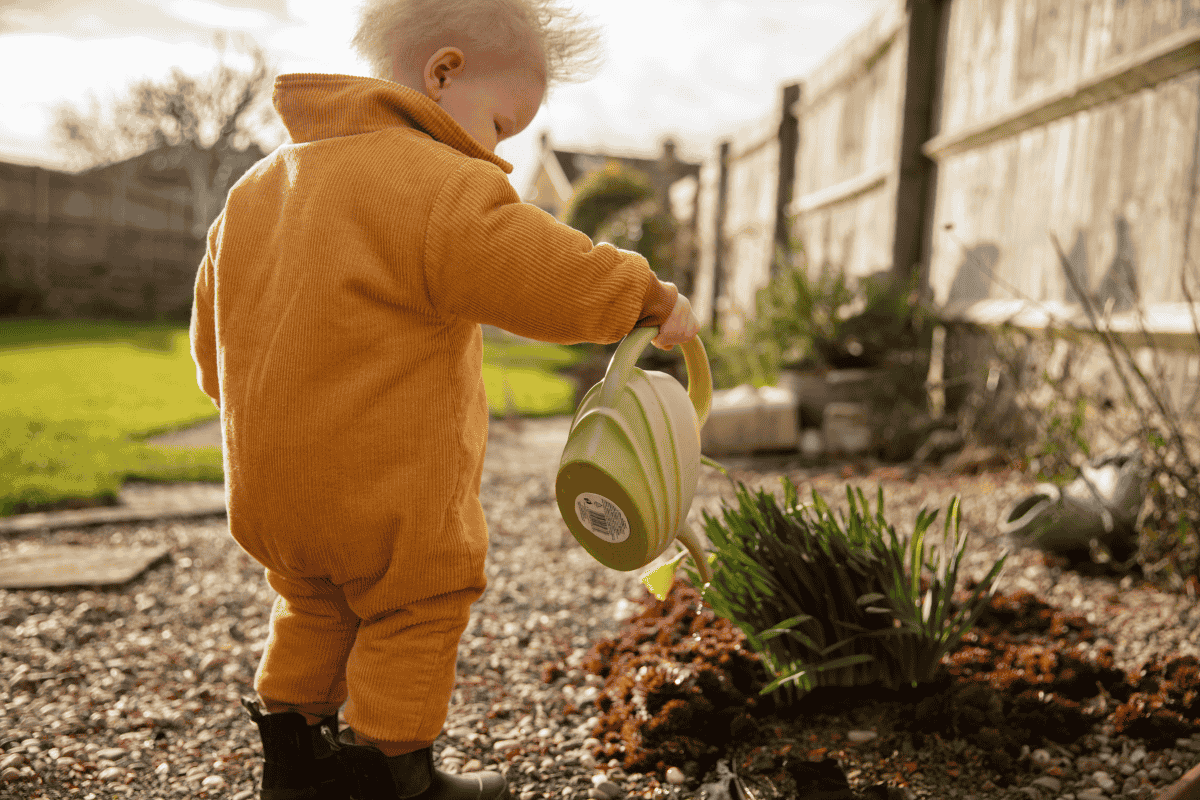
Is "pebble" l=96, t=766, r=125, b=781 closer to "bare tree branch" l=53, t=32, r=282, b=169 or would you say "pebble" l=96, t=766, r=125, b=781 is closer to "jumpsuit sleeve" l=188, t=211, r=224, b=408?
"jumpsuit sleeve" l=188, t=211, r=224, b=408

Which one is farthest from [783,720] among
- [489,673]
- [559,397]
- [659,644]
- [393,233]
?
[559,397]

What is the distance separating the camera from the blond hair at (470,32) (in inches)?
49.4

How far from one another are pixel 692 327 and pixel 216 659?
148cm

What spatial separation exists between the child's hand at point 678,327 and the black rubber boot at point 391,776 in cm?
75

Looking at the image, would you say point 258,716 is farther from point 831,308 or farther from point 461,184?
point 831,308

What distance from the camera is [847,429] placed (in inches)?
174

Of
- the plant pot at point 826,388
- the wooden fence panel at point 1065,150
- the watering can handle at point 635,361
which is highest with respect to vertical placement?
the wooden fence panel at point 1065,150

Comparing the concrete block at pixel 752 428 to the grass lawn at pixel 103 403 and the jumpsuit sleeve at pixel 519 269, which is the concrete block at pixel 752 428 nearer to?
the grass lawn at pixel 103 403

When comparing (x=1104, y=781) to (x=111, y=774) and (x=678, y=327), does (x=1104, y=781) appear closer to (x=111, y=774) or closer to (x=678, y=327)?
(x=678, y=327)

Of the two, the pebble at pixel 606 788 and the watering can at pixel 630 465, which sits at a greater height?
the watering can at pixel 630 465

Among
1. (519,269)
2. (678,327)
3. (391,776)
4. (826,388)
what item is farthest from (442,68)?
(826,388)

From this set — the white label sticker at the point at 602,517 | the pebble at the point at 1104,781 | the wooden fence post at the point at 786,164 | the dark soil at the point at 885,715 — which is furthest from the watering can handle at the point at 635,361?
the wooden fence post at the point at 786,164

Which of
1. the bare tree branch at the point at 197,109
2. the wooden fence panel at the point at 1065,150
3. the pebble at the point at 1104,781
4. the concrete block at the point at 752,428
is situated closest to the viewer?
the pebble at the point at 1104,781

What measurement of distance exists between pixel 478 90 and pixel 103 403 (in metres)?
5.84
